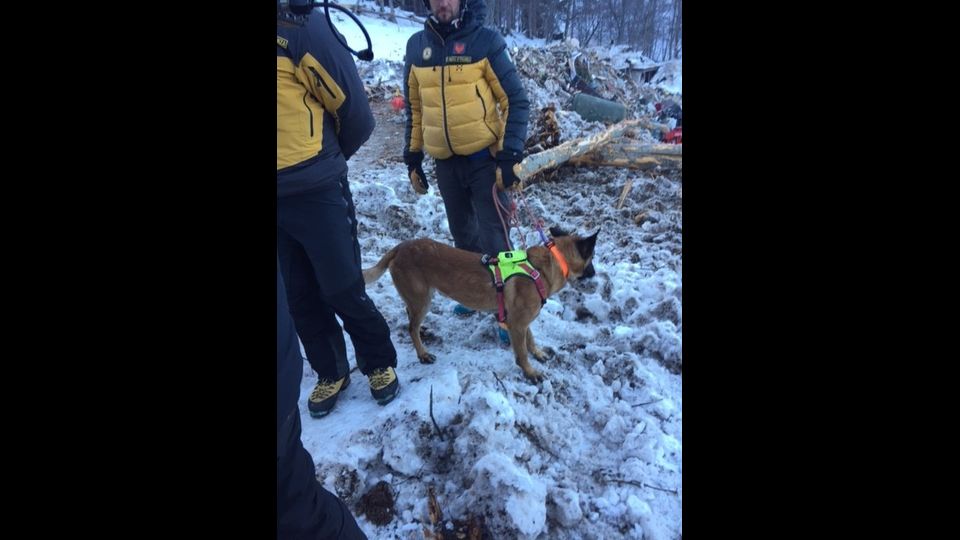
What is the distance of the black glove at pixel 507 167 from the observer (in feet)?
10.4

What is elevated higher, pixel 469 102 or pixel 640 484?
pixel 469 102

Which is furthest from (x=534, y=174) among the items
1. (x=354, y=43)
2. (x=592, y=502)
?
(x=354, y=43)

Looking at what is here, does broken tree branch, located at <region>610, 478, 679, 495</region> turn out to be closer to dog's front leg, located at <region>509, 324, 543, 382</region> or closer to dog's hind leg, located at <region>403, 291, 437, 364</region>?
dog's front leg, located at <region>509, 324, 543, 382</region>

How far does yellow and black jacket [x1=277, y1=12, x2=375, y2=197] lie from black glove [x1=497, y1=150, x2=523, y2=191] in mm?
1189

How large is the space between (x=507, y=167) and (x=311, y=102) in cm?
155

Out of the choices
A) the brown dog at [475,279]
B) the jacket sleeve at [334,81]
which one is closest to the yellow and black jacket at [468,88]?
the brown dog at [475,279]

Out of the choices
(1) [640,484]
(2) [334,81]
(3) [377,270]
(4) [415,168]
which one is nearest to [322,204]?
(2) [334,81]

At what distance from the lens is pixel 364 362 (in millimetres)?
2748

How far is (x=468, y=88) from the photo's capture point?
3086 millimetres

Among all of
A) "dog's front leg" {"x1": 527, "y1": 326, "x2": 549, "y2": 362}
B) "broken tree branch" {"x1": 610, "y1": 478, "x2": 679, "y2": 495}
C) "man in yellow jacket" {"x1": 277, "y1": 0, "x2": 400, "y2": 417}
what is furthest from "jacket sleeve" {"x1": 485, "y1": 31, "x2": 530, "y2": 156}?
"broken tree branch" {"x1": 610, "y1": 478, "x2": 679, "y2": 495}

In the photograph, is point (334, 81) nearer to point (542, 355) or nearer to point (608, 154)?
point (542, 355)
